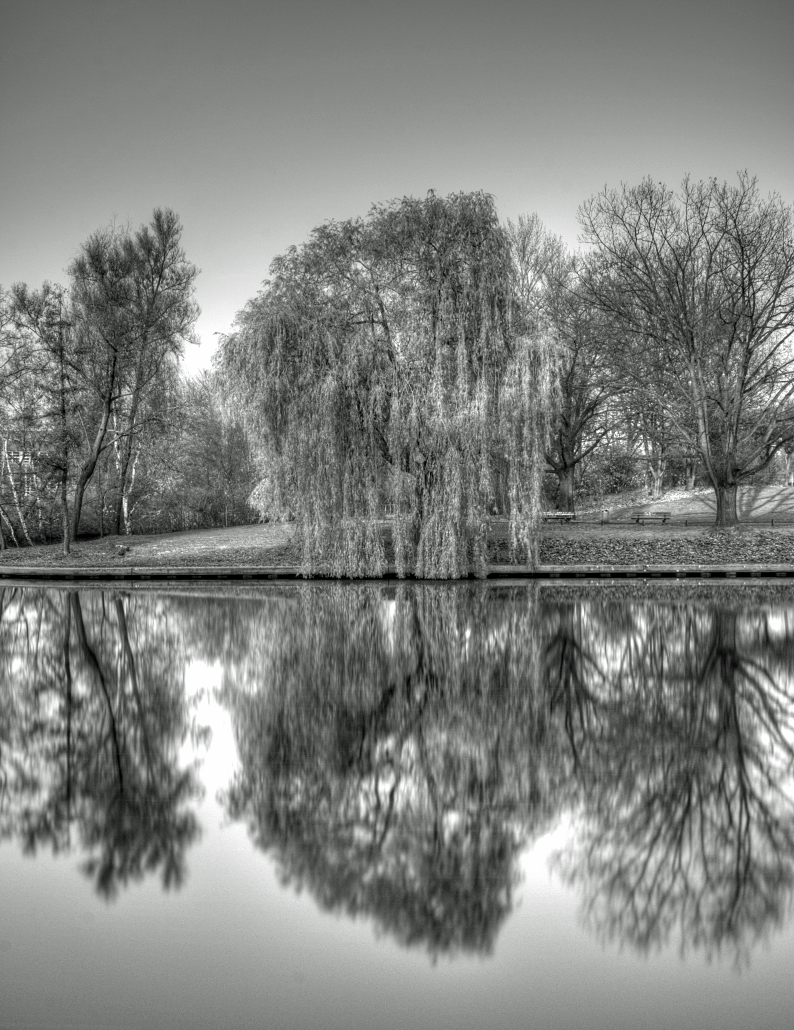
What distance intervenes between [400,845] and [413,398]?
49.9 feet

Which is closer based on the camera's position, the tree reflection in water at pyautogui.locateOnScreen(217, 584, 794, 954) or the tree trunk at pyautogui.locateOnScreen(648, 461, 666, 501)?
the tree reflection in water at pyautogui.locateOnScreen(217, 584, 794, 954)

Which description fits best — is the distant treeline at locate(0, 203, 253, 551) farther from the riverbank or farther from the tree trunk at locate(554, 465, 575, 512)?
the tree trunk at locate(554, 465, 575, 512)

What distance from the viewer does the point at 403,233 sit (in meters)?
19.8

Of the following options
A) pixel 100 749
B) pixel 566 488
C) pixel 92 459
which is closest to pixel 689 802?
pixel 100 749

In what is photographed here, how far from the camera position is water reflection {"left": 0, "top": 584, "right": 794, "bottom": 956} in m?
4.12

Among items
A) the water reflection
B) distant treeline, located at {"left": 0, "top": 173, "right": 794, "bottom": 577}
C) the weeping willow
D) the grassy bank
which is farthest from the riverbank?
the water reflection

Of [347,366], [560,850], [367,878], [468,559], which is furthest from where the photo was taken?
[468,559]

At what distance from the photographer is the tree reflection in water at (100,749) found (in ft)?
15.7

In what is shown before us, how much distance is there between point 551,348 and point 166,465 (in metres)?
22.6

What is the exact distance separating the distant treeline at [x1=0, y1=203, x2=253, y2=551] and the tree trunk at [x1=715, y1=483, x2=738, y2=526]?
52.8ft

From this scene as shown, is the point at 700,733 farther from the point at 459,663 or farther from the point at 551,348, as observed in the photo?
the point at 551,348

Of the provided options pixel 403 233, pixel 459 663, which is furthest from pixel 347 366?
pixel 459 663

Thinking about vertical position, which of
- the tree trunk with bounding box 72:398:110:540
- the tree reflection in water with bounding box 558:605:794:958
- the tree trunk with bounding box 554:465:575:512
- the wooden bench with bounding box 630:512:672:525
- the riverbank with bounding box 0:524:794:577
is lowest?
the tree reflection in water with bounding box 558:605:794:958

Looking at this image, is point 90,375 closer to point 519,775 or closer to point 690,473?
point 519,775
